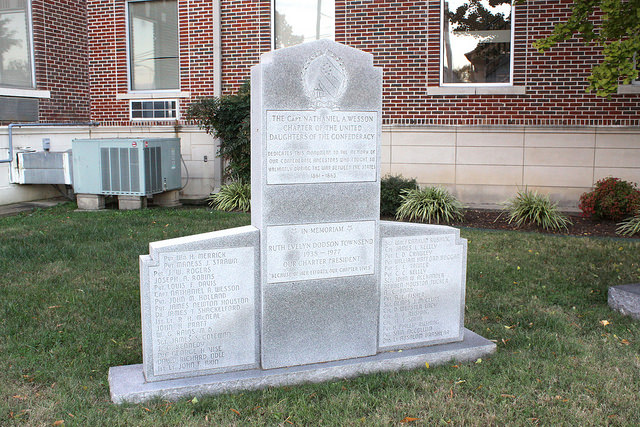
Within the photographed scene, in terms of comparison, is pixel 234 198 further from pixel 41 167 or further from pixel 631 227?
pixel 631 227

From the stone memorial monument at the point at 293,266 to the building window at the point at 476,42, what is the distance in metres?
→ 8.04

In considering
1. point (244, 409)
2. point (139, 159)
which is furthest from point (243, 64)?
point (244, 409)

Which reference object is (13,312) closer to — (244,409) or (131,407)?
(131,407)

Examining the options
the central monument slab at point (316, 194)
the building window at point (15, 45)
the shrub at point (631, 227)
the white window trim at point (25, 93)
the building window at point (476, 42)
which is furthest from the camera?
the building window at point (15, 45)

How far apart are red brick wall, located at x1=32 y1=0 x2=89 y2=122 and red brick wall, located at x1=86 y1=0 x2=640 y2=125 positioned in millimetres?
838

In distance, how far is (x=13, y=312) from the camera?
216 inches

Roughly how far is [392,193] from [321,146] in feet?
21.6

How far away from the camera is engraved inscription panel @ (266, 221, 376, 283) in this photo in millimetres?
4246

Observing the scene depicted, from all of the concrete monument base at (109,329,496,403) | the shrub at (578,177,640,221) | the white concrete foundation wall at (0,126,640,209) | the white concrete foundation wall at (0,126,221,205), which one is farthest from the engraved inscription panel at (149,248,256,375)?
the white concrete foundation wall at (0,126,221,205)

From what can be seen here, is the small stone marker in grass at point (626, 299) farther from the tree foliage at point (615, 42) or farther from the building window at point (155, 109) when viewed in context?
the building window at point (155, 109)

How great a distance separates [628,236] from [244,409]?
7.44 metres

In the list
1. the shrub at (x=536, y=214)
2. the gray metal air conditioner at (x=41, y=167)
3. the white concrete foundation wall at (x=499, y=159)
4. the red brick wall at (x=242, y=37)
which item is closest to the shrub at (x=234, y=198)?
the red brick wall at (x=242, y=37)

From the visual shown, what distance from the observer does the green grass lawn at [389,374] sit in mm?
3746

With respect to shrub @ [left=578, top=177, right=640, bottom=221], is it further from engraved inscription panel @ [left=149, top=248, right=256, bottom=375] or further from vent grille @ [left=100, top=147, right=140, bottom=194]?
vent grille @ [left=100, top=147, right=140, bottom=194]
